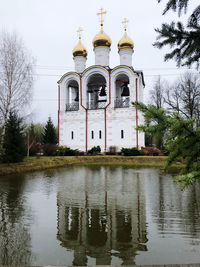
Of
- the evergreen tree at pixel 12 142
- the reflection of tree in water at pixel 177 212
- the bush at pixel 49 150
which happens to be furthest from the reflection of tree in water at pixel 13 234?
the bush at pixel 49 150

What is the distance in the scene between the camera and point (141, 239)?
14.1 feet

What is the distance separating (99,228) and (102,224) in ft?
0.82

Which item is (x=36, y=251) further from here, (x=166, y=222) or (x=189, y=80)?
(x=189, y=80)

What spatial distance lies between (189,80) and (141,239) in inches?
1193

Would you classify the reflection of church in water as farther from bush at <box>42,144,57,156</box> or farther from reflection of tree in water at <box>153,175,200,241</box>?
bush at <box>42,144,57,156</box>

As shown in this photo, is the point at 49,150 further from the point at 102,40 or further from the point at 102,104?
the point at 102,40

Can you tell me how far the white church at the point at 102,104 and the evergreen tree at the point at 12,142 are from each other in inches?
554

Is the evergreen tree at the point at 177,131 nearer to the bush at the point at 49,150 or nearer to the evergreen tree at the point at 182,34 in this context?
the evergreen tree at the point at 182,34

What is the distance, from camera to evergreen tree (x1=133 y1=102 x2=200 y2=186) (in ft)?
6.42

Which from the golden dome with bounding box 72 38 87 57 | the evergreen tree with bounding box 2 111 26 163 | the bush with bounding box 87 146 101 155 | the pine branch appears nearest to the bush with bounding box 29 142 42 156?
the bush with bounding box 87 146 101 155

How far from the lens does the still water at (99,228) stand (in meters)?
3.62

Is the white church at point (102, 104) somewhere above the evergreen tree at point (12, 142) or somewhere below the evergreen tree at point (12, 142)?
above

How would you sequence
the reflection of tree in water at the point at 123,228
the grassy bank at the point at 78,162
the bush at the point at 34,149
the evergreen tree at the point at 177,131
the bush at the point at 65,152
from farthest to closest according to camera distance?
1. the bush at the point at 65,152
2. the bush at the point at 34,149
3. the grassy bank at the point at 78,162
4. the reflection of tree in water at the point at 123,228
5. the evergreen tree at the point at 177,131

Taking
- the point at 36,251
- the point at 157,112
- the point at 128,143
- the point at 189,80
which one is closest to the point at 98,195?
the point at 36,251
